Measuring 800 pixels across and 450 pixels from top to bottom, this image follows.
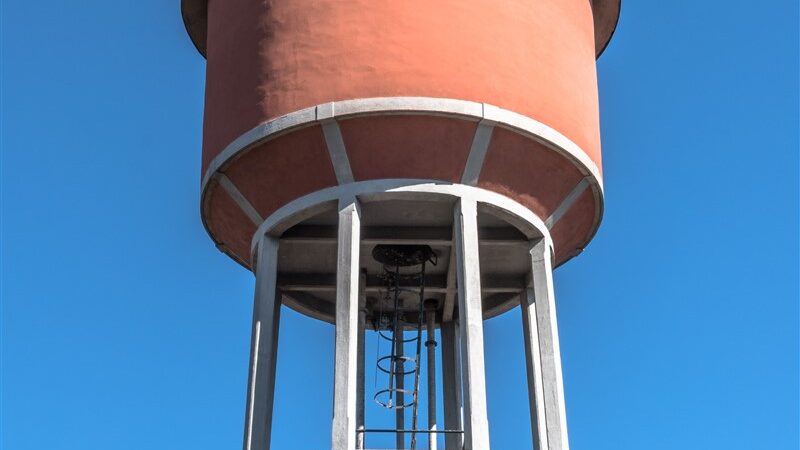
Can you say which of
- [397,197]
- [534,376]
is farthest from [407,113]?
[534,376]

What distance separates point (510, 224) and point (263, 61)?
3.12 meters

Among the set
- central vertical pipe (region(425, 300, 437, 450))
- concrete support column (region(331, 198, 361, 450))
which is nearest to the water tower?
concrete support column (region(331, 198, 361, 450))

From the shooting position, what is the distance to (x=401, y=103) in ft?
39.3

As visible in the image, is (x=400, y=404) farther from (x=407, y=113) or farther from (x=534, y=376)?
(x=407, y=113)

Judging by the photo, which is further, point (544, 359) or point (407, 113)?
point (544, 359)

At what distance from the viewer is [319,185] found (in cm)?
1249

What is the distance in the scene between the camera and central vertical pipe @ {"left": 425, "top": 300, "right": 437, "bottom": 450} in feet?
48.4

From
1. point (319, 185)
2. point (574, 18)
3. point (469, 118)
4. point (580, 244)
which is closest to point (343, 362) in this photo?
point (319, 185)

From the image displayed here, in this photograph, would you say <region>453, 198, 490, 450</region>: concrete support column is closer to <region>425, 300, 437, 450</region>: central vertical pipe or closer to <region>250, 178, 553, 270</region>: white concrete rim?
<region>250, 178, 553, 270</region>: white concrete rim

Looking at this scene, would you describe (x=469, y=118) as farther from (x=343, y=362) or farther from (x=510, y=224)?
(x=343, y=362)

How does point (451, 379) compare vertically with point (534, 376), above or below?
above

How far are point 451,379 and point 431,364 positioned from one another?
32 cm

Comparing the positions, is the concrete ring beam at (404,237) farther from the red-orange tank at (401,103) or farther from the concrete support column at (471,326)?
the concrete support column at (471,326)

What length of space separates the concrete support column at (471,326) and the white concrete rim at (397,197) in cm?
16
